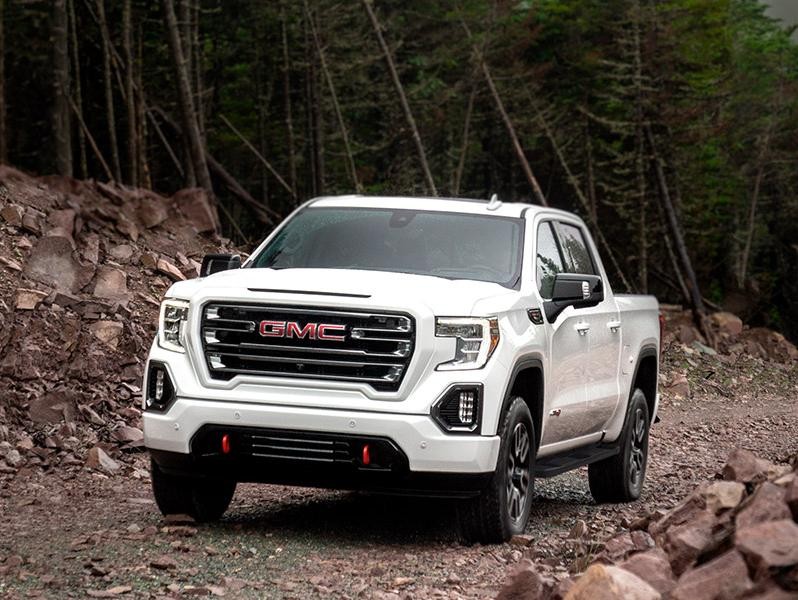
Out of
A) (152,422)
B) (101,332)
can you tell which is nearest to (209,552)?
(152,422)

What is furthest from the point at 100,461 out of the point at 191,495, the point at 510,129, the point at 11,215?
the point at 510,129

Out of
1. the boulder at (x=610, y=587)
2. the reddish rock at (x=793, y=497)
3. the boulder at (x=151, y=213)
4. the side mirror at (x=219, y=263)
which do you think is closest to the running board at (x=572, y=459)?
the side mirror at (x=219, y=263)

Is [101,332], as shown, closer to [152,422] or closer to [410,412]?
[152,422]

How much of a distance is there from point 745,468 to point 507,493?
1339 mm

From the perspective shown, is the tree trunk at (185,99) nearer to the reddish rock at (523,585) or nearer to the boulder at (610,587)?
the reddish rock at (523,585)

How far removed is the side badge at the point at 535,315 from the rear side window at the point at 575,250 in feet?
4.22

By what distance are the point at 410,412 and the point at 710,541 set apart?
194 centimetres

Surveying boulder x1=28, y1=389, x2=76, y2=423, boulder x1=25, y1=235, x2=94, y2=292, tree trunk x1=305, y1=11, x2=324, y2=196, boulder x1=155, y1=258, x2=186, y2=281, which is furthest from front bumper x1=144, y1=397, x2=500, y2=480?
tree trunk x1=305, y1=11, x2=324, y2=196

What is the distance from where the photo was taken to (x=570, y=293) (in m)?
8.63

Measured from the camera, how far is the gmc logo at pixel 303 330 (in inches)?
301

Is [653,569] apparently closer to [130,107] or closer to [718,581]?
[718,581]

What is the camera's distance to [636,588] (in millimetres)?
5465

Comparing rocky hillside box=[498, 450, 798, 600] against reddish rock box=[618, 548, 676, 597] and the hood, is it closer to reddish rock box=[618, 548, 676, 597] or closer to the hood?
reddish rock box=[618, 548, 676, 597]

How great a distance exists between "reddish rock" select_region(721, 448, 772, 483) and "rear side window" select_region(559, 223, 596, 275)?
2.25 m
